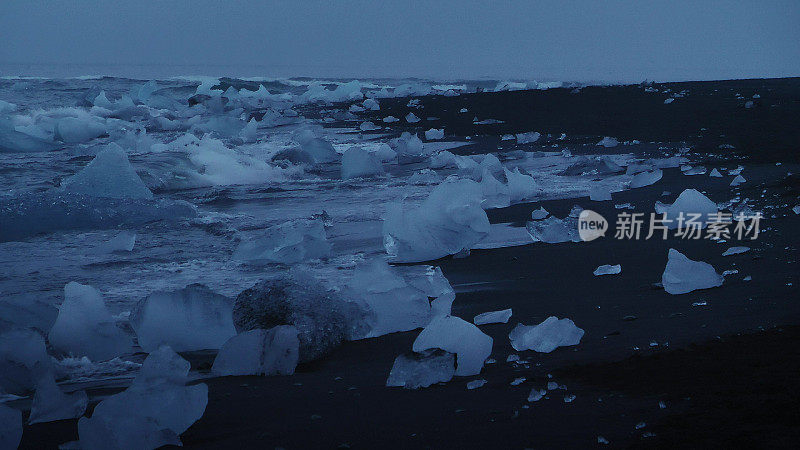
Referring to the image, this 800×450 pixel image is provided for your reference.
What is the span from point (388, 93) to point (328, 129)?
7.66 m

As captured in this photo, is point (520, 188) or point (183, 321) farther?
point (520, 188)

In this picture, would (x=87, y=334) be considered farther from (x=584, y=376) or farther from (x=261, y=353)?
(x=584, y=376)

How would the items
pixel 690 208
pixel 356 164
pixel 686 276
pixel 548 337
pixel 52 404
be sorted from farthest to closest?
1. pixel 356 164
2. pixel 690 208
3. pixel 686 276
4. pixel 548 337
5. pixel 52 404

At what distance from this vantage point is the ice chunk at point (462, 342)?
1688 millimetres

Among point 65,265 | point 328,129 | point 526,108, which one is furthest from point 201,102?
point 65,265

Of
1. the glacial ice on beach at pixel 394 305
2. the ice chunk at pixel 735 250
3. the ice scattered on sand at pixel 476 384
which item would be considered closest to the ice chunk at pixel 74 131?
the glacial ice on beach at pixel 394 305

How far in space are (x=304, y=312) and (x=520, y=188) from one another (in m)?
2.45

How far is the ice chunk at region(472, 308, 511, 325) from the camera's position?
2.09 metres

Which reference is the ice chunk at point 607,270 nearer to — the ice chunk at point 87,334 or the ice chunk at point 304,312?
the ice chunk at point 304,312

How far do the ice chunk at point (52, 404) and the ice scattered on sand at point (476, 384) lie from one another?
76 cm

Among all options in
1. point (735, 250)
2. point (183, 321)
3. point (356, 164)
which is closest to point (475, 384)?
point (183, 321)

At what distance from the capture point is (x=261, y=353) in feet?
5.79

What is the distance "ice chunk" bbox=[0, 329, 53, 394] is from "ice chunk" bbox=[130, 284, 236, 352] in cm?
26

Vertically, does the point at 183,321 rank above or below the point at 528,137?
above
